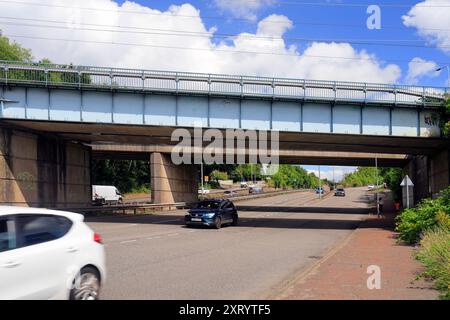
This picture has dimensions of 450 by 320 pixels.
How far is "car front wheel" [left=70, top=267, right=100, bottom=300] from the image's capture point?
23.6 ft

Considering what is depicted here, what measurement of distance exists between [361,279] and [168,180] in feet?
143

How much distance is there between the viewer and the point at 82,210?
3509cm

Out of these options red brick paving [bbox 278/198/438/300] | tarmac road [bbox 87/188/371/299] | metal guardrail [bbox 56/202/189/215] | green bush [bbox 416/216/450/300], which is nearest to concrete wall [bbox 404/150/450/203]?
tarmac road [bbox 87/188/371/299]

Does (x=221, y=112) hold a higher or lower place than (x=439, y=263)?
higher

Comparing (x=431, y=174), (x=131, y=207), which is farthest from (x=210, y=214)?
(x=431, y=174)

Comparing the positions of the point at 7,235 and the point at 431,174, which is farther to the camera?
the point at 431,174

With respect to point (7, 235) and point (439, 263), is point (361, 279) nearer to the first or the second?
point (439, 263)

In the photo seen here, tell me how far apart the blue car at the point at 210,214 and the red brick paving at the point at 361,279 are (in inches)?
432

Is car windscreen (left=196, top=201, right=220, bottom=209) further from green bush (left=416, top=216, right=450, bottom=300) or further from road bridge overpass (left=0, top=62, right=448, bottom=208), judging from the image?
green bush (left=416, top=216, right=450, bottom=300)

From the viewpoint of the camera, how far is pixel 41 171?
1261 inches

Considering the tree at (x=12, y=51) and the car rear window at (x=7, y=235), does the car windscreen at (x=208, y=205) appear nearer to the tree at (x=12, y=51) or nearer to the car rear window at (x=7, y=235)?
the car rear window at (x=7, y=235)

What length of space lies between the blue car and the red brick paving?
36.0 feet

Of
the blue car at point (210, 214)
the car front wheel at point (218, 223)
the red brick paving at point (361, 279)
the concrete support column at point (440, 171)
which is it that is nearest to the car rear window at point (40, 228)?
the red brick paving at point (361, 279)

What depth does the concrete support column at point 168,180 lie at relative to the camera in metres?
51.7
